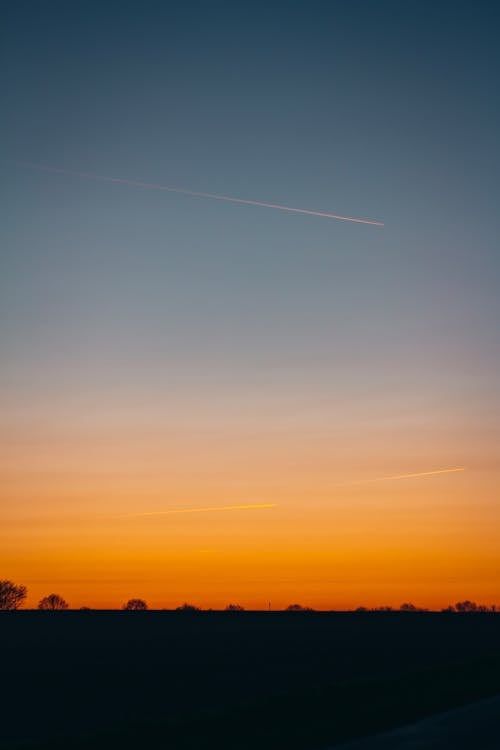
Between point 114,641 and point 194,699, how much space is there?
110ft

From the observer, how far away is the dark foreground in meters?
19.8

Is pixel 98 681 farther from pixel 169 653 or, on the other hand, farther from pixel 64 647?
pixel 64 647

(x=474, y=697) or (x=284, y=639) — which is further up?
(x=284, y=639)

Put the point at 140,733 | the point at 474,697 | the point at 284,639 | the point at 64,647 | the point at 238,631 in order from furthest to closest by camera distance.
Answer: the point at 238,631, the point at 284,639, the point at 64,647, the point at 474,697, the point at 140,733

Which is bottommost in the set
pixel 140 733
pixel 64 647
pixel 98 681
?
pixel 140 733

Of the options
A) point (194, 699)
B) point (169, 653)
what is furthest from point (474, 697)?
point (169, 653)

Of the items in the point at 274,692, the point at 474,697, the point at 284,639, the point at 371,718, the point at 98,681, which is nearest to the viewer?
the point at 371,718

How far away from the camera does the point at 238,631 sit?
78562mm

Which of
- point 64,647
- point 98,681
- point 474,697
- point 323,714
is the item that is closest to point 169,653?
point 64,647

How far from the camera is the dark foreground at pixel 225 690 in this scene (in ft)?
64.9

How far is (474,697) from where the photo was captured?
88.2ft

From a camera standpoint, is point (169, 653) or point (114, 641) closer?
point (169, 653)

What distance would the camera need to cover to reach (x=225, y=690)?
30484 millimetres

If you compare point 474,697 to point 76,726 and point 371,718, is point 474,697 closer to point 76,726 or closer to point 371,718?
point 371,718
